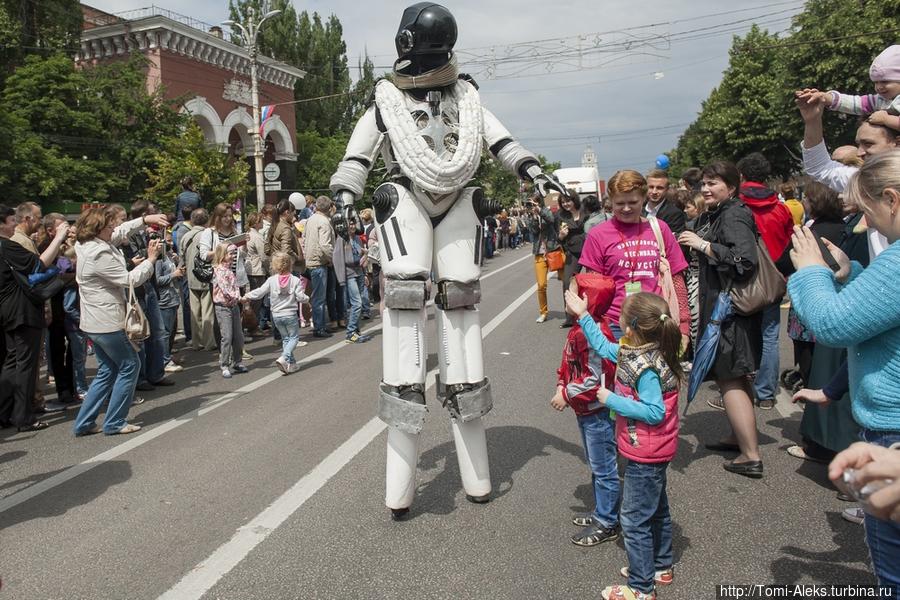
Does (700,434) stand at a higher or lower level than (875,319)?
lower

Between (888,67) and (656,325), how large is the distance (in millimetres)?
2448

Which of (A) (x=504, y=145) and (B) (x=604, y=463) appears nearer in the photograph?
(B) (x=604, y=463)

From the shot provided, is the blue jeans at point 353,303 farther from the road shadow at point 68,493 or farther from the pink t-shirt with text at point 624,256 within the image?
the pink t-shirt with text at point 624,256

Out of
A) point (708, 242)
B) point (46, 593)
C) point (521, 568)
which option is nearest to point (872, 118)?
point (708, 242)

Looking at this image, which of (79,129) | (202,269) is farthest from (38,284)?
(79,129)

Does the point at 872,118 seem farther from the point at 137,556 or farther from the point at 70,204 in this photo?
the point at 70,204

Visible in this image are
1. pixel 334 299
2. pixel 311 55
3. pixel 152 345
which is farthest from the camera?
pixel 311 55

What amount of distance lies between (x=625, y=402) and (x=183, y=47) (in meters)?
31.9

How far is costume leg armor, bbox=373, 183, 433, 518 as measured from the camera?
3635 mm

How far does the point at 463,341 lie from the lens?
3824 mm

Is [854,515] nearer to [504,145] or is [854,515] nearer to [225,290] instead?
[504,145]

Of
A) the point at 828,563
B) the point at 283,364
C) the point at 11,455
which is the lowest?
the point at 11,455

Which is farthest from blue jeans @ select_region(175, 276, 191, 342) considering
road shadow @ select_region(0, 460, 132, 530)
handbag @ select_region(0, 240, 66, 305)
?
road shadow @ select_region(0, 460, 132, 530)

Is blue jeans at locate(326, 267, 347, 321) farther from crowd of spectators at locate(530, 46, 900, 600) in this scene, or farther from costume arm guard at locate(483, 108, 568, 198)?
costume arm guard at locate(483, 108, 568, 198)
